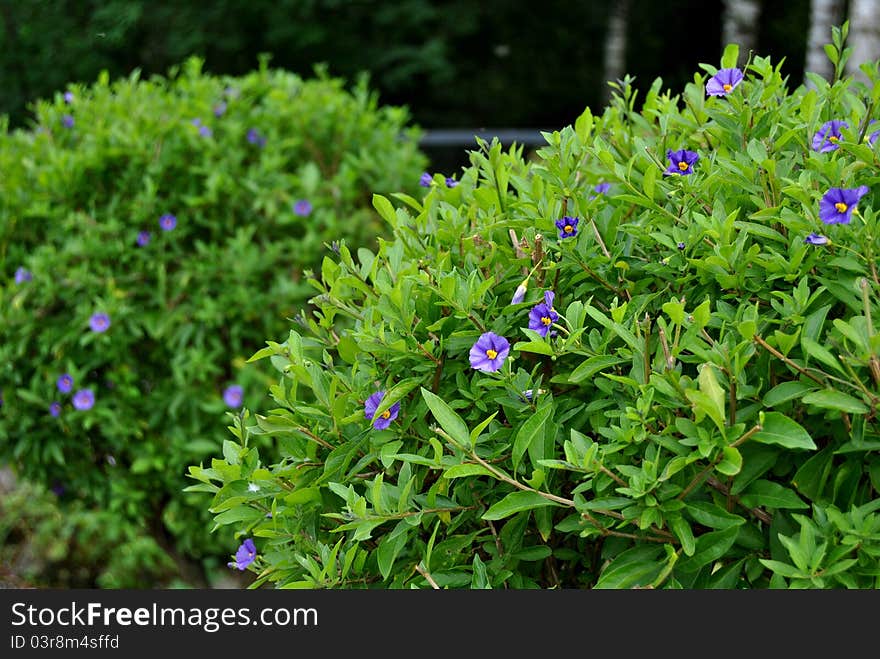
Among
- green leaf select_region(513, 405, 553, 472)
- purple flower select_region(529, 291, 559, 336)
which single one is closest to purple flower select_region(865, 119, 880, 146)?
purple flower select_region(529, 291, 559, 336)

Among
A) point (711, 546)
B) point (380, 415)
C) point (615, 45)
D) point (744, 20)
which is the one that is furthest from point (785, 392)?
point (615, 45)

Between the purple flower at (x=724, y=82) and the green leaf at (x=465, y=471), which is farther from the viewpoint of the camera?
the purple flower at (x=724, y=82)

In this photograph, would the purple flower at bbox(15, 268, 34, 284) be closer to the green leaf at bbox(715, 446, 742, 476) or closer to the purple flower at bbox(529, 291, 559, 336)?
the purple flower at bbox(529, 291, 559, 336)

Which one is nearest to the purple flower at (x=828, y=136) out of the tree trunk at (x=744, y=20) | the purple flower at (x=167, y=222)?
the purple flower at (x=167, y=222)

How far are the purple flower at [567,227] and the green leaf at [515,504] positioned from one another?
0.43 meters

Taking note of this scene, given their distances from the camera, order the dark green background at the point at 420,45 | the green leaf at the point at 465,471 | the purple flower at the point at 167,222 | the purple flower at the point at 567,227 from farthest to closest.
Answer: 1. the dark green background at the point at 420,45
2. the purple flower at the point at 167,222
3. the purple flower at the point at 567,227
4. the green leaf at the point at 465,471

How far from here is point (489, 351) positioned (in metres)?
1.43

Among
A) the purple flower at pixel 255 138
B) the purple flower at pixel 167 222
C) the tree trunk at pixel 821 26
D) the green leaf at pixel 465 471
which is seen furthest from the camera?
the tree trunk at pixel 821 26

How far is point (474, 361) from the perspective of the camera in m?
1.42

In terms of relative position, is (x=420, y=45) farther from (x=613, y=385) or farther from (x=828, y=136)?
(x=613, y=385)

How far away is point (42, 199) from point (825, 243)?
2631 millimetres

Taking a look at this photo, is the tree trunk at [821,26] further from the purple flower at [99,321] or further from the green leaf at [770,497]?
the green leaf at [770,497]

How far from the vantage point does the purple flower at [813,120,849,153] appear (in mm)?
1569

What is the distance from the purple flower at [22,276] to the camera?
315cm
